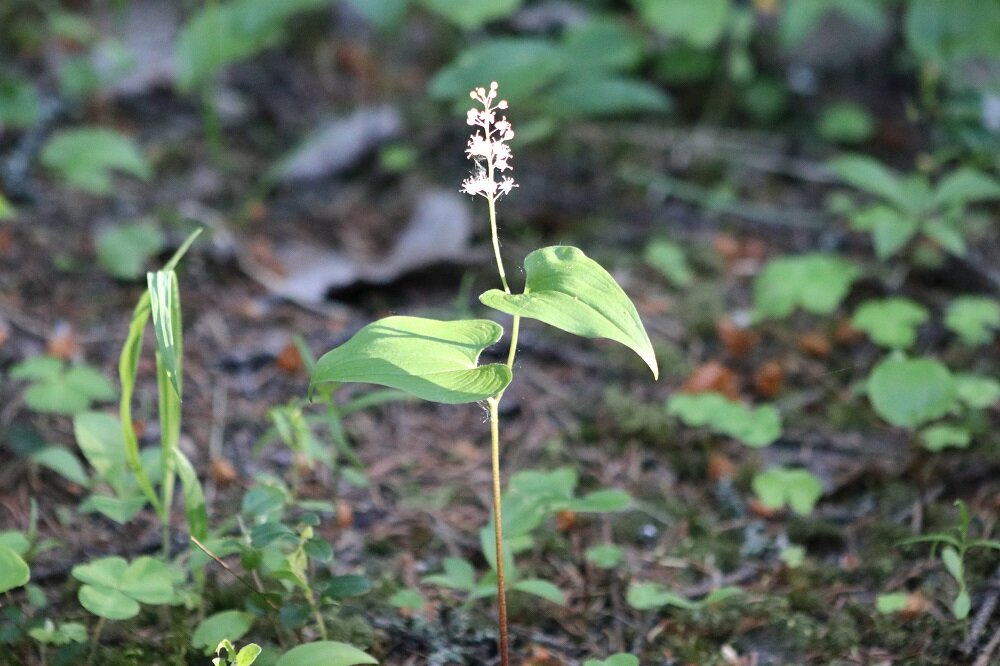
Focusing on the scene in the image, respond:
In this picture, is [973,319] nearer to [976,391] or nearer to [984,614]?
[976,391]

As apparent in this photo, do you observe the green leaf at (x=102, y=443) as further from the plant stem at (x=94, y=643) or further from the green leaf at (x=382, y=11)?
the green leaf at (x=382, y=11)

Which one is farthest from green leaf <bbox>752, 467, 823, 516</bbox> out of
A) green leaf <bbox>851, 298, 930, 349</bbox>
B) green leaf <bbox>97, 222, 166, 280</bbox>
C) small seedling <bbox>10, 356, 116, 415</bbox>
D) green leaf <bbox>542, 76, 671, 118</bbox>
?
green leaf <bbox>97, 222, 166, 280</bbox>

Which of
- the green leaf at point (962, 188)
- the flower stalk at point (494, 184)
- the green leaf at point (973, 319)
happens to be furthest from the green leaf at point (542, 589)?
the green leaf at point (962, 188)

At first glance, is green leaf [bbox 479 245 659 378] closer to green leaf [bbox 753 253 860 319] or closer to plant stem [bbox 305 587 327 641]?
plant stem [bbox 305 587 327 641]

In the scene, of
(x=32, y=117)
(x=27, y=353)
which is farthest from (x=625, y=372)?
(x=32, y=117)

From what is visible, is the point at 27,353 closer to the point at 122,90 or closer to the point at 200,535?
the point at 200,535

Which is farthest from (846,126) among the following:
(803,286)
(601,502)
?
(601,502)

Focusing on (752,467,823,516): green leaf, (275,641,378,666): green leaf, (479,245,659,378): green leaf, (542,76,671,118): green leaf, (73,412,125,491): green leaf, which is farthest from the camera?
(542,76,671,118): green leaf
